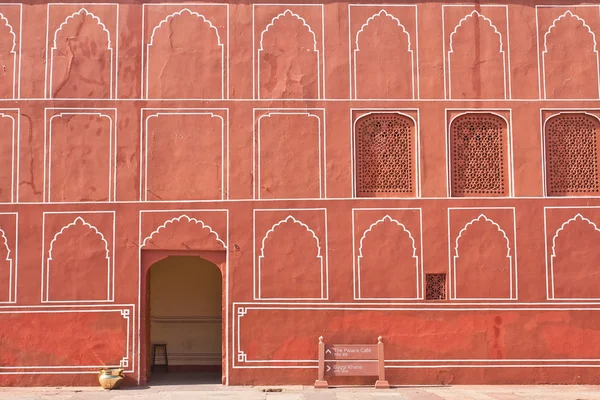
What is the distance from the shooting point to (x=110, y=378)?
1137 centimetres

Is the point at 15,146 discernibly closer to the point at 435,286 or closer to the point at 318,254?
the point at 318,254

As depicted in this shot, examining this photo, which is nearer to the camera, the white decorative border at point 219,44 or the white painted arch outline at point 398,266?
the white painted arch outline at point 398,266

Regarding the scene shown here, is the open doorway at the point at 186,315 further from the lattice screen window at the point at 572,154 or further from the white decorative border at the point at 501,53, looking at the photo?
the lattice screen window at the point at 572,154

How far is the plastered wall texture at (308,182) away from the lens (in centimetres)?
1167

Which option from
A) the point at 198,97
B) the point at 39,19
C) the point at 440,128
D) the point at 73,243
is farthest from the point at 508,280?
the point at 39,19

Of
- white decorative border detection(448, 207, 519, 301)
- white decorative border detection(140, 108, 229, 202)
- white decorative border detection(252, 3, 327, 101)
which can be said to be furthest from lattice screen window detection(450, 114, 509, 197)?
white decorative border detection(140, 108, 229, 202)

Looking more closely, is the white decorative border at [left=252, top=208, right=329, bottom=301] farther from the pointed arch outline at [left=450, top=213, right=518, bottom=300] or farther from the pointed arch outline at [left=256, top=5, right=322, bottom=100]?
the pointed arch outline at [left=450, top=213, right=518, bottom=300]

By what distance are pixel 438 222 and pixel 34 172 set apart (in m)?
6.04

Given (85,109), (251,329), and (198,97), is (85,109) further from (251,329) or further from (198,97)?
(251,329)

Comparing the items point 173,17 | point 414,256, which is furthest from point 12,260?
point 414,256

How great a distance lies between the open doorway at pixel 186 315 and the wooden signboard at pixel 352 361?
3.12m

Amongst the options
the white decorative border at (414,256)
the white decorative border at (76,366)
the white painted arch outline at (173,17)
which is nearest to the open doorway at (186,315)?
the white decorative border at (76,366)

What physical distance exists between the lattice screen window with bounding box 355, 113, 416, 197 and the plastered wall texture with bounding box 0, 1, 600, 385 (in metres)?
0.03

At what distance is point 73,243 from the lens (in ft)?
38.7
